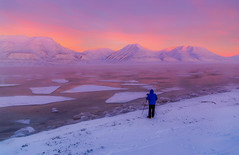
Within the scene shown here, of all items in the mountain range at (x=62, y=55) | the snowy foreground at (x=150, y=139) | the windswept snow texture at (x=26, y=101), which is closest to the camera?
the snowy foreground at (x=150, y=139)

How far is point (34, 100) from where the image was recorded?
37.8 feet

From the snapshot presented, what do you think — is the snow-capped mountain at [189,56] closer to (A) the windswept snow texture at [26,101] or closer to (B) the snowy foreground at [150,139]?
(A) the windswept snow texture at [26,101]

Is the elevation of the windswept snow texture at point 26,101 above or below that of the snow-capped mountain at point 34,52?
below

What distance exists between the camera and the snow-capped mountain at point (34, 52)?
10244 cm

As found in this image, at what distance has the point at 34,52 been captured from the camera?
399 ft

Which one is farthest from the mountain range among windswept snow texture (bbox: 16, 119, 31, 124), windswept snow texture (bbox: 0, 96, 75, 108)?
windswept snow texture (bbox: 16, 119, 31, 124)

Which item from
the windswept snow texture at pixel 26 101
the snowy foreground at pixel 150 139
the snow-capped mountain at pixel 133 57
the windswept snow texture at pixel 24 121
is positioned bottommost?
the windswept snow texture at pixel 24 121

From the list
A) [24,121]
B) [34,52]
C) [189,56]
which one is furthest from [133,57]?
[24,121]

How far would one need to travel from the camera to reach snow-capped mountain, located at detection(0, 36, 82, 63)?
102 m

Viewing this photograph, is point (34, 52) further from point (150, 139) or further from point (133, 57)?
point (150, 139)

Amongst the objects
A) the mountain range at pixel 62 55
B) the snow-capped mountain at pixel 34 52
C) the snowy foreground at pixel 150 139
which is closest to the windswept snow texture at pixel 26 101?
the snowy foreground at pixel 150 139

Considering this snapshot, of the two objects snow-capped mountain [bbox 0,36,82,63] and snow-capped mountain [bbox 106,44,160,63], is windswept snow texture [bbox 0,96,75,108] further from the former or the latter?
snow-capped mountain [bbox 106,44,160,63]

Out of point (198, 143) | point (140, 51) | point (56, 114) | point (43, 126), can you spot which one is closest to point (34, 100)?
point (56, 114)

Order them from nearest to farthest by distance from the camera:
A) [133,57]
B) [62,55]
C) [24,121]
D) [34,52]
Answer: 1. [24,121]
2. [34,52]
3. [62,55]
4. [133,57]
